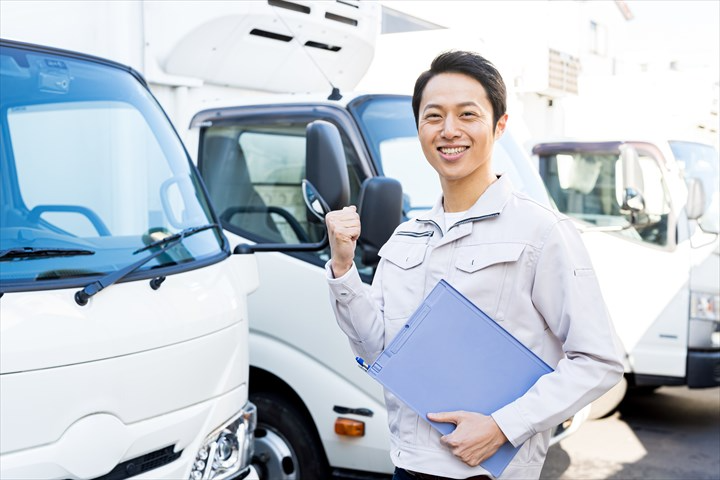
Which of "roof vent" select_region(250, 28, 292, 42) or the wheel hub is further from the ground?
"roof vent" select_region(250, 28, 292, 42)

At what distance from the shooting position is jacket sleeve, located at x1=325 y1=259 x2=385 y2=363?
7.07ft

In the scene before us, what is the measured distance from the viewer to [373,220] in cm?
328

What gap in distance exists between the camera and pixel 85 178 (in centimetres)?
305

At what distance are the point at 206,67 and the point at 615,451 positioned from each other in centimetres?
393

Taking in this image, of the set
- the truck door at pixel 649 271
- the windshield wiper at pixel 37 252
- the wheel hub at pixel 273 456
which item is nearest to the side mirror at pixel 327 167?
the windshield wiper at pixel 37 252

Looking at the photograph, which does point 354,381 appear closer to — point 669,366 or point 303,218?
point 303,218

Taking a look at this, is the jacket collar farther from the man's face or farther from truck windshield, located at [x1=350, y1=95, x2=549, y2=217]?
truck windshield, located at [x1=350, y1=95, x2=549, y2=217]

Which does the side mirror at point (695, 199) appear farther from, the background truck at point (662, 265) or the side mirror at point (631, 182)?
the side mirror at point (631, 182)

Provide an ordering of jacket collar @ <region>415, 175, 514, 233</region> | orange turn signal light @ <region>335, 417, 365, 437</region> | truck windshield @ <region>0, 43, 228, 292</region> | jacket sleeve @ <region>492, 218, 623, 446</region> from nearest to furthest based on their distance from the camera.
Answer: jacket sleeve @ <region>492, 218, 623, 446</region>, jacket collar @ <region>415, 175, 514, 233</region>, truck windshield @ <region>0, 43, 228, 292</region>, orange turn signal light @ <region>335, 417, 365, 437</region>

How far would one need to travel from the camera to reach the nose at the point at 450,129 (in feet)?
6.64

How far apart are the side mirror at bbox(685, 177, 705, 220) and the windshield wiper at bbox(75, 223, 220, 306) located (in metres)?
4.33

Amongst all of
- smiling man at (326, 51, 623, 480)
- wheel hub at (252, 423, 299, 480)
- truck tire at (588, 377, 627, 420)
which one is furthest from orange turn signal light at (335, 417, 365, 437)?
truck tire at (588, 377, 627, 420)

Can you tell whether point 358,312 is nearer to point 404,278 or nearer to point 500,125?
point 404,278

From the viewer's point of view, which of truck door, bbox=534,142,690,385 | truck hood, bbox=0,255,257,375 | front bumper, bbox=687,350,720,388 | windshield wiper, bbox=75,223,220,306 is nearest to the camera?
truck hood, bbox=0,255,257,375
